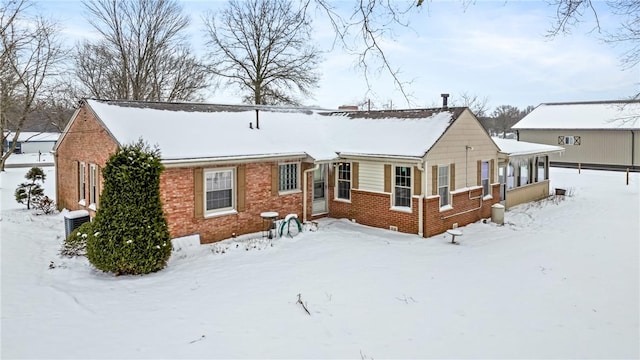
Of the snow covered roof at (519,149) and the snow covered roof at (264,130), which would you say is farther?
the snow covered roof at (519,149)

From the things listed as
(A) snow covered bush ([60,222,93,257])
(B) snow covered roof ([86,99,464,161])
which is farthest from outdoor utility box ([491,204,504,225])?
(A) snow covered bush ([60,222,93,257])

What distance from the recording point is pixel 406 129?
15070 mm

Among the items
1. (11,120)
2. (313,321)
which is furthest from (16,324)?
(11,120)

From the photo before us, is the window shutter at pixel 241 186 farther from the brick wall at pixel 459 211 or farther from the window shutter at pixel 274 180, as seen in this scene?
the brick wall at pixel 459 211

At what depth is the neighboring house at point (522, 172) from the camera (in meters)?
18.2

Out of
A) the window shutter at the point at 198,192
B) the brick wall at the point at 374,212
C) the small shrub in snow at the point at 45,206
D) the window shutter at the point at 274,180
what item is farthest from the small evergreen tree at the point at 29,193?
the brick wall at the point at 374,212

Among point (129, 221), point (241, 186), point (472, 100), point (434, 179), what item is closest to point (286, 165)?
point (241, 186)

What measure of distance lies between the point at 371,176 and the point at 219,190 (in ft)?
16.4

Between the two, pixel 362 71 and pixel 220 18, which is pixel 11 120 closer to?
pixel 220 18

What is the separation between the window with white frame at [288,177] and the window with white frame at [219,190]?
6.09 feet

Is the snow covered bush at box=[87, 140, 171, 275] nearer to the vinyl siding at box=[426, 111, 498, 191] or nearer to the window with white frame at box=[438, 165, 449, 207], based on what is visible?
the vinyl siding at box=[426, 111, 498, 191]

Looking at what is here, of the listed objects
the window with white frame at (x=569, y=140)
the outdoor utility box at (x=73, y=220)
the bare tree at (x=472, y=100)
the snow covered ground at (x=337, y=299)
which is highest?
the bare tree at (x=472, y=100)

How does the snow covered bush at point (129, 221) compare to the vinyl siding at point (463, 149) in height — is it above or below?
below

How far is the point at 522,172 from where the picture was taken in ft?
68.2
